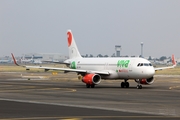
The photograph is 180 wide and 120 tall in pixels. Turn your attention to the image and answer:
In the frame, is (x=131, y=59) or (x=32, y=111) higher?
(x=131, y=59)

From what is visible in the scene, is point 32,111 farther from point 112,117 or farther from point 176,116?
point 176,116

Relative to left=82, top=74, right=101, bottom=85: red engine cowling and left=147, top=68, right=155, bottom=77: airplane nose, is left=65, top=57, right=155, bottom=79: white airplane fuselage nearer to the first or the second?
left=147, top=68, right=155, bottom=77: airplane nose

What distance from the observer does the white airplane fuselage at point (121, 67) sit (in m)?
55.2

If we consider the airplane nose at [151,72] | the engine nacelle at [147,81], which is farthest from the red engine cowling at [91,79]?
the airplane nose at [151,72]

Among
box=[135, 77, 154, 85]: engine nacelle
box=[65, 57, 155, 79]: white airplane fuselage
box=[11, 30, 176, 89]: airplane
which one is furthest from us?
box=[135, 77, 154, 85]: engine nacelle

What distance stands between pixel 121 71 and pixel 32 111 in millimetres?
31362

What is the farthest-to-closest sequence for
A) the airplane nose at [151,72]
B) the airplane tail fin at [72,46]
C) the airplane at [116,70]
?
1. the airplane tail fin at [72,46]
2. the airplane at [116,70]
3. the airplane nose at [151,72]

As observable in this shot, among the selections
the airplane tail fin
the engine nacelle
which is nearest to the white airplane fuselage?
the engine nacelle

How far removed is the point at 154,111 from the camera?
27.9 meters

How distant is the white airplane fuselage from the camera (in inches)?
2175

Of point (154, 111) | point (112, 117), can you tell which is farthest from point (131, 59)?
point (112, 117)

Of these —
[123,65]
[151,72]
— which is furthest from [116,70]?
[151,72]

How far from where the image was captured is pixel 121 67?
57594 millimetres

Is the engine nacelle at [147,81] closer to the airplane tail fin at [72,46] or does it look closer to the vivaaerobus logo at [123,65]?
the vivaaerobus logo at [123,65]
